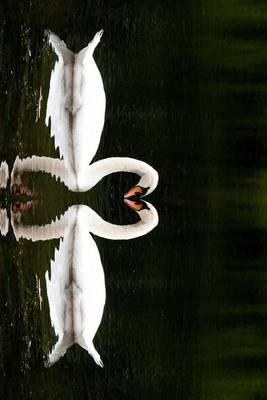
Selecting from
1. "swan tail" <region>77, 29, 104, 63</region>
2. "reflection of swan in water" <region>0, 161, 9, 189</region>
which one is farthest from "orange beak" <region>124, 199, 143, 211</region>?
"reflection of swan in water" <region>0, 161, 9, 189</region>

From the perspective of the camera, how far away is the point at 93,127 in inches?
23.4

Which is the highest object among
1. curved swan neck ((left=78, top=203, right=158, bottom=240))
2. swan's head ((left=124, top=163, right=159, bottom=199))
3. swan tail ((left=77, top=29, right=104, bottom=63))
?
swan tail ((left=77, top=29, right=104, bottom=63))

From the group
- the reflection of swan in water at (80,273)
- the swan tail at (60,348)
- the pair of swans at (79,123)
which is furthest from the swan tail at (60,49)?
the swan tail at (60,348)

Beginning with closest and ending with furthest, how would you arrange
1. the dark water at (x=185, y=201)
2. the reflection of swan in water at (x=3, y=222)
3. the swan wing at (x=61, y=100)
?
the dark water at (x=185, y=201) < the swan wing at (x=61, y=100) < the reflection of swan in water at (x=3, y=222)

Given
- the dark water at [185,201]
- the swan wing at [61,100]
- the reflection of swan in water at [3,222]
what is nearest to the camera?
the dark water at [185,201]

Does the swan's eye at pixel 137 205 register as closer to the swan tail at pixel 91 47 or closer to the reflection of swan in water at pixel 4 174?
the swan tail at pixel 91 47

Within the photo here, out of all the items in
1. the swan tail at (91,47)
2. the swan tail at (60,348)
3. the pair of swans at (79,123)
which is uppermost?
the swan tail at (91,47)

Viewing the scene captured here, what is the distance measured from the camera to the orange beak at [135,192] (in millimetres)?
558

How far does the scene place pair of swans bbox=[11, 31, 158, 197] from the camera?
1.89ft

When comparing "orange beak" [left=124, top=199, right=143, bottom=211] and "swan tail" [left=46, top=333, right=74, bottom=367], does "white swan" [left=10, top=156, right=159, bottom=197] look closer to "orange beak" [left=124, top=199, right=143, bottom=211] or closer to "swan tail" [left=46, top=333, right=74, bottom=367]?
"orange beak" [left=124, top=199, right=143, bottom=211]

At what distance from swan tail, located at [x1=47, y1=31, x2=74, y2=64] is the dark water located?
23 millimetres

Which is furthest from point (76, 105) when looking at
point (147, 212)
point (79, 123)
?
point (147, 212)

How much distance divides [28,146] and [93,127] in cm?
13

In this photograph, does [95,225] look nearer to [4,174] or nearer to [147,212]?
[147,212]
